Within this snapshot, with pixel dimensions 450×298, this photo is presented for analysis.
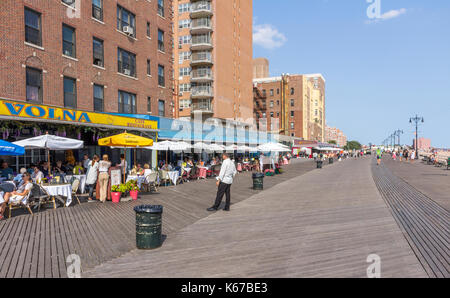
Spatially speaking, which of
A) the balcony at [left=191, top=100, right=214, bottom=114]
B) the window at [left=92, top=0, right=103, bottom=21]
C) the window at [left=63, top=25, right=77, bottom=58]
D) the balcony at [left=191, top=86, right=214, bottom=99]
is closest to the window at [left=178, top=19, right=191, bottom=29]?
the balcony at [left=191, top=86, right=214, bottom=99]

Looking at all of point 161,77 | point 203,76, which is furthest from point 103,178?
point 203,76

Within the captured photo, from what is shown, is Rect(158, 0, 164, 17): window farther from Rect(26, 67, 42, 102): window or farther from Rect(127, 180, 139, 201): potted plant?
Rect(127, 180, 139, 201): potted plant

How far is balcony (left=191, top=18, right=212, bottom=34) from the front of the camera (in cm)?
4516

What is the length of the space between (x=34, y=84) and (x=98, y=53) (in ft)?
17.6

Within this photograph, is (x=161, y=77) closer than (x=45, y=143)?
No

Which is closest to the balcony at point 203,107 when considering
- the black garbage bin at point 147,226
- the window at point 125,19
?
the window at point 125,19

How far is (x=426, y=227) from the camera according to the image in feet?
23.6

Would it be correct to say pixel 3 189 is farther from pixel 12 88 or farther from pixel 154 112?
pixel 154 112

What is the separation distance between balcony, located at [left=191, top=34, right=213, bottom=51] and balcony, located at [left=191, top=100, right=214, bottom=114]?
8646mm

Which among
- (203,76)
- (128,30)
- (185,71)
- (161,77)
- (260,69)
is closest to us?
(128,30)

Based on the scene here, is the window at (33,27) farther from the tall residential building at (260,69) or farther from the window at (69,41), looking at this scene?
the tall residential building at (260,69)

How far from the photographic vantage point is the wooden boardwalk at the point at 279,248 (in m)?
4.66

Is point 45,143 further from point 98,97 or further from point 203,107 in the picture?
point 203,107

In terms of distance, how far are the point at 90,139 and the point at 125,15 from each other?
A: 1044 cm
